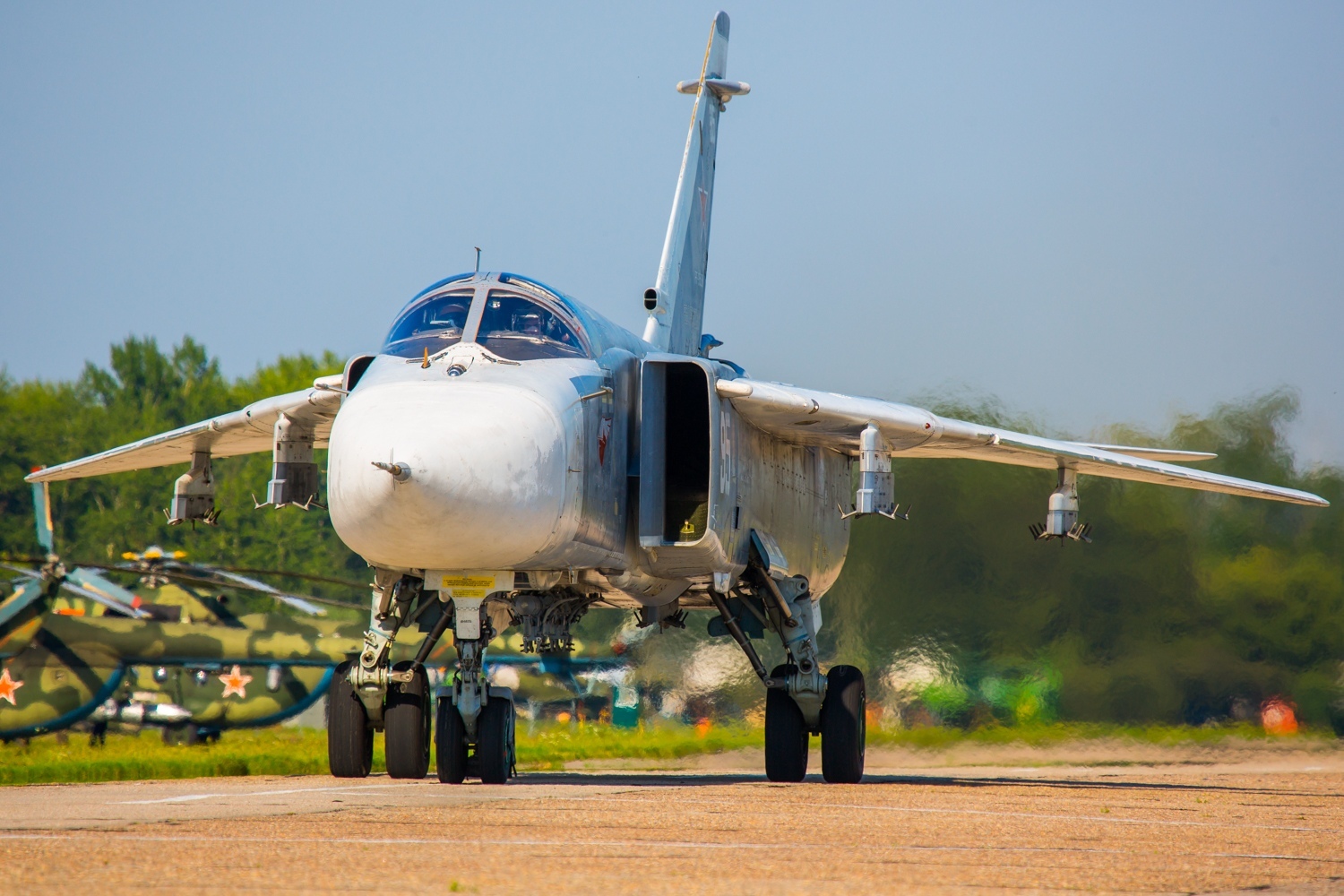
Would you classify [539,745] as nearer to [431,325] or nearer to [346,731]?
[346,731]

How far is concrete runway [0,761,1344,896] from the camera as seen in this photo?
489 centimetres

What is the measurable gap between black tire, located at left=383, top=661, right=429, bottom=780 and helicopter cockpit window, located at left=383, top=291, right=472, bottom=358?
7.92 feet

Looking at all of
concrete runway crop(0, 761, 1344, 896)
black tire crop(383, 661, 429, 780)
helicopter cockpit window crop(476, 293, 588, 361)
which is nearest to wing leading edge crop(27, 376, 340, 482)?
helicopter cockpit window crop(476, 293, 588, 361)

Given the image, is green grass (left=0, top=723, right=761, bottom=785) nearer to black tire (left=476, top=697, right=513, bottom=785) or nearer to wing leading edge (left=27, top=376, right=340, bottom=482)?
wing leading edge (left=27, top=376, right=340, bottom=482)

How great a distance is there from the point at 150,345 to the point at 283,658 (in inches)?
1472

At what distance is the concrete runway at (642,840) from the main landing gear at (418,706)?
284 mm

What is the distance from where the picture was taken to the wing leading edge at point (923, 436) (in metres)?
11.1

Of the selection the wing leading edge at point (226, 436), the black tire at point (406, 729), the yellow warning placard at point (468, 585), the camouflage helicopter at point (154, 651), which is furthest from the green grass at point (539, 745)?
the yellow warning placard at point (468, 585)

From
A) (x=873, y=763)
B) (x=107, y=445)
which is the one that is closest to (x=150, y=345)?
(x=107, y=445)

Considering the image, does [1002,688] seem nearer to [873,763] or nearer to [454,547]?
[873,763]

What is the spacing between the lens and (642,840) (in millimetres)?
6172

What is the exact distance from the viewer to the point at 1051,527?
12258 mm

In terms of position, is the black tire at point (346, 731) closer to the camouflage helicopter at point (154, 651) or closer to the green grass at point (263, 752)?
the green grass at point (263, 752)

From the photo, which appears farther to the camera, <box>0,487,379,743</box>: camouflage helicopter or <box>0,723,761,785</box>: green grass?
<box>0,487,379,743</box>: camouflage helicopter
